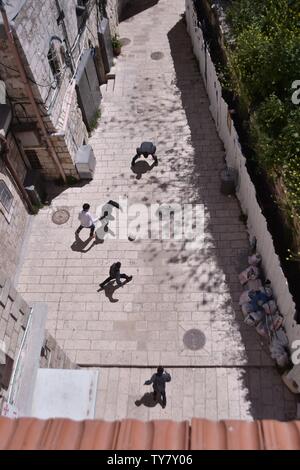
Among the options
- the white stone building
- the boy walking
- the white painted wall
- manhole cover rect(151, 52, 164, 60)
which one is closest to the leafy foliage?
the white painted wall

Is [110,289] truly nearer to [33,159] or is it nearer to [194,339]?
[194,339]

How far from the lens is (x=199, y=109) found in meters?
17.4

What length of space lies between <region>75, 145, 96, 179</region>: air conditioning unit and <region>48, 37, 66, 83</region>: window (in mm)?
2671

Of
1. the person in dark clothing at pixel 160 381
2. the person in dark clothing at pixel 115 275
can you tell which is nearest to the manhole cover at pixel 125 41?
the person in dark clothing at pixel 115 275

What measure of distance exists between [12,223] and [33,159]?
108 inches

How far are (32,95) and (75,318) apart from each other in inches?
271

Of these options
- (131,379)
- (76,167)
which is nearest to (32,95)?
(76,167)

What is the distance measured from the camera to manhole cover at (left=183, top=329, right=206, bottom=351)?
1178cm

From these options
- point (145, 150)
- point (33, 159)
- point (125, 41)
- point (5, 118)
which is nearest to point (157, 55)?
point (125, 41)

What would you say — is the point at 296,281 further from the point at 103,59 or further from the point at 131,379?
the point at 103,59

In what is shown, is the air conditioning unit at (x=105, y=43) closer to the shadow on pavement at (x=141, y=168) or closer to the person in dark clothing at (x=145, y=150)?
the person in dark clothing at (x=145, y=150)

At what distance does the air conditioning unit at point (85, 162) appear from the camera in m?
15.1

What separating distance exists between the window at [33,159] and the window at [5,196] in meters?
2.00

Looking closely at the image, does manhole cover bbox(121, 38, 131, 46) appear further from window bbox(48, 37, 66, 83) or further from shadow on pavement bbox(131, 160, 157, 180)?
shadow on pavement bbox(131, 160, 157, 180)
